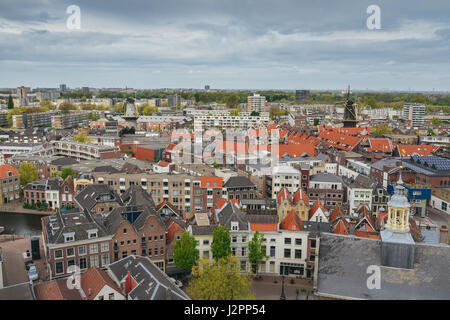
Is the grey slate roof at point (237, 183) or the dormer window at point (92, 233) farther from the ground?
the grey slate roof at point (237, 183)

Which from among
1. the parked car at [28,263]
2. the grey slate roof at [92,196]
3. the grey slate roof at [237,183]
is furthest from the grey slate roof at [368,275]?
the parked car at [28,263]

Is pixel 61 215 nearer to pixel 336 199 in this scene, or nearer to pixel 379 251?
pixel 379 251

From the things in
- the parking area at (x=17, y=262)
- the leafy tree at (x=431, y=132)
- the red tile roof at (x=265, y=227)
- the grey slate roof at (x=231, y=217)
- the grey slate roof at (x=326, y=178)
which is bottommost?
the parking area at (x=17, y=262)

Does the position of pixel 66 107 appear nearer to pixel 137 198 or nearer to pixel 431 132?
pixel 431 132

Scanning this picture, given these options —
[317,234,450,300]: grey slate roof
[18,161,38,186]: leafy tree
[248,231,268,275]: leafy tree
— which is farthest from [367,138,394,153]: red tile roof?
[18,161,38,186]: leafy tree

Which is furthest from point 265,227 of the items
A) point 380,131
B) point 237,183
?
point 380,131

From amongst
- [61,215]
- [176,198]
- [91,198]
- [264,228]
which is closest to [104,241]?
[61,215]

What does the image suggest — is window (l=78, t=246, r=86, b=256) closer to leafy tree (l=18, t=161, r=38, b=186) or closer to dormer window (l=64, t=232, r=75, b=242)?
dormer window (l=64, t=232, r=75, b=242)

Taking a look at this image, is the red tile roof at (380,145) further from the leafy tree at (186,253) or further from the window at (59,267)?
the window at (59,267)
